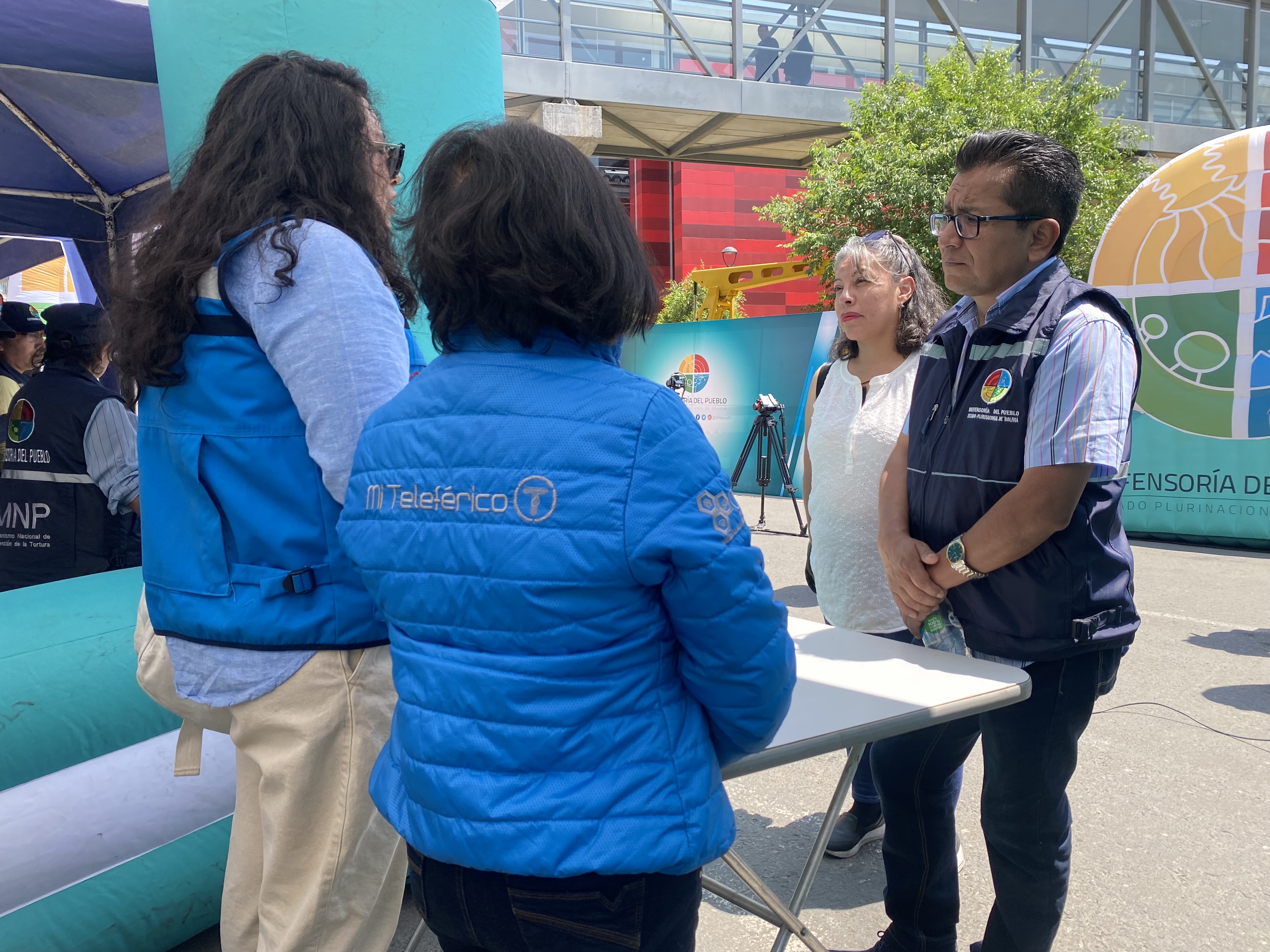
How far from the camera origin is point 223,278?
1.32m

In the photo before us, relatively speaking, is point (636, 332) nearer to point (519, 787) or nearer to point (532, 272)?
point (532, 272)

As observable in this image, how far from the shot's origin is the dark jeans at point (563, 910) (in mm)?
1047

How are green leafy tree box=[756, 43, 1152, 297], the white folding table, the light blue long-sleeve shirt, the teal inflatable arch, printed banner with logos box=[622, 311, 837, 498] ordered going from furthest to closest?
green leafy tree box=[756, 43, 1152, 297]
printed banner with logos box=[622, 311, 837, 498]
the teal inflatable arch
the white folding table
the light blue long-sleeve shirt

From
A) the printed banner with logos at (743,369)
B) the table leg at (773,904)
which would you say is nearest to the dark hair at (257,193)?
the table leg at (773,904)

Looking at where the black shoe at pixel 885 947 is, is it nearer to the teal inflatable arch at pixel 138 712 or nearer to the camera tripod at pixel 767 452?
the teal inflatable arch at pixel 138 712

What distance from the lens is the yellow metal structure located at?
14.6 meters

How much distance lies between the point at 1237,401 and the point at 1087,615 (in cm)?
619

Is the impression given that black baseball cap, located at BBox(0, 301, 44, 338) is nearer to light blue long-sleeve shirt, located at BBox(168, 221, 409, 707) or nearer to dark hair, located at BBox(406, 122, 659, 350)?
light blue long-sleeve shirt, located at BBox(168, 221, 409, 707)

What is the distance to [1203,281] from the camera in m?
6.67

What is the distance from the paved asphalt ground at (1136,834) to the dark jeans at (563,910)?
4.40 feet

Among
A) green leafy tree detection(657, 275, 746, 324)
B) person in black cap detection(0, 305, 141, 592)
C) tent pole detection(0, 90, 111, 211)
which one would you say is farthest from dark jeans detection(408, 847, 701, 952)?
green leafy tree detection(657, 275, 746, 324)

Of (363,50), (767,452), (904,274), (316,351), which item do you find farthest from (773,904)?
(767,452)

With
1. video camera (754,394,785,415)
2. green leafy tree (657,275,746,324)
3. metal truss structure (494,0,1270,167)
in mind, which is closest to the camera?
video camera (754,394,785,415)

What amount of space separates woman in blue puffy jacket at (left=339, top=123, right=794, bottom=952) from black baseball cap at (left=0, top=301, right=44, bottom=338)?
15.0ft
